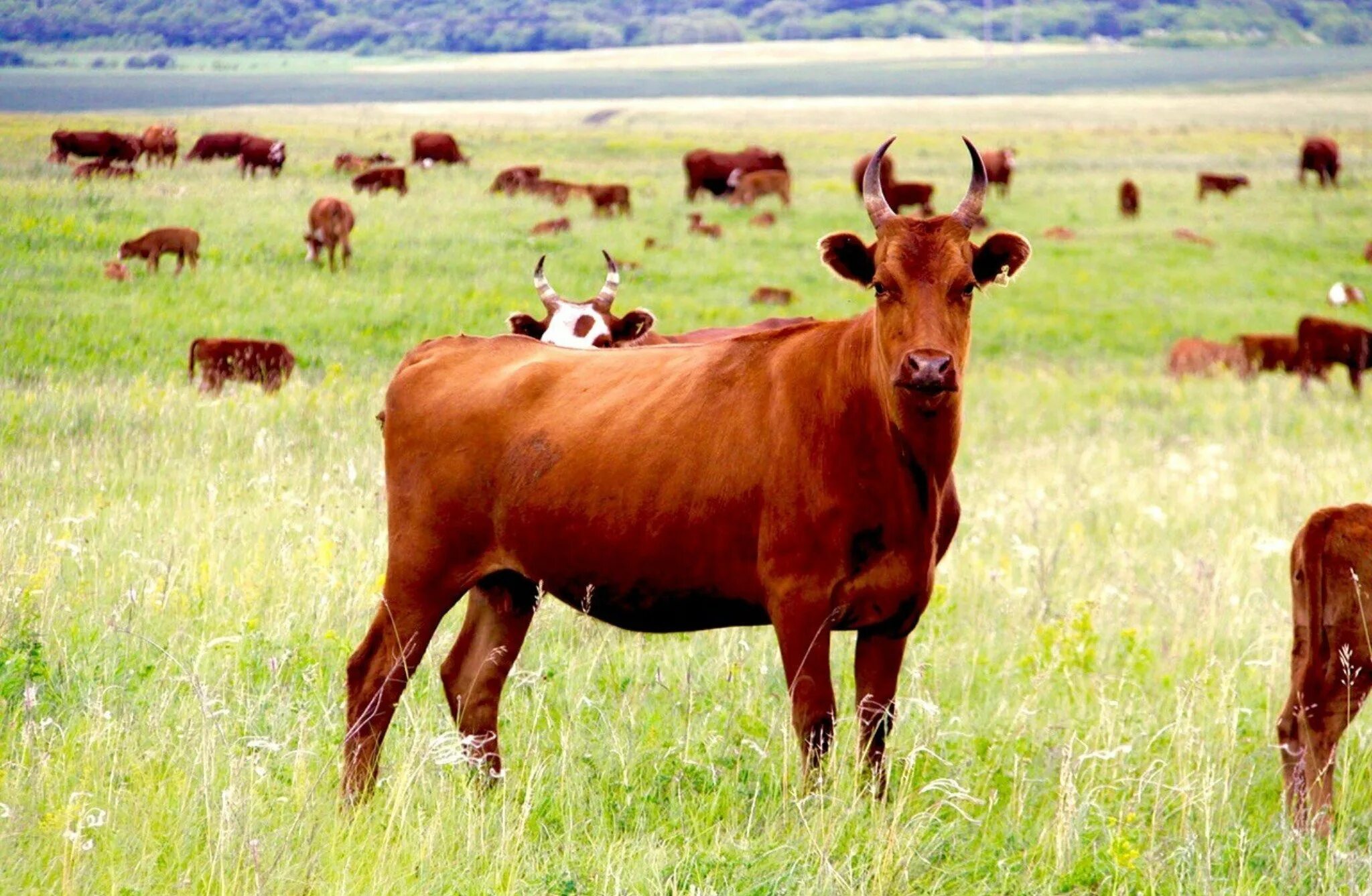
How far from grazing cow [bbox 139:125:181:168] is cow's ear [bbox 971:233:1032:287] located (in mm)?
9519

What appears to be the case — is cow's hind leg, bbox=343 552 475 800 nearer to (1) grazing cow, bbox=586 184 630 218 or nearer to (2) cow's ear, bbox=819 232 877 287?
(2) cow's ear, bbox=819 232 877 287

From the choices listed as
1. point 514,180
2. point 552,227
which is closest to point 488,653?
point 552,227

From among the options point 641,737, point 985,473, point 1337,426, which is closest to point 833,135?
point 1337,426

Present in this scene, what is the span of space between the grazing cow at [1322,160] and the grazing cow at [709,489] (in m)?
46.1

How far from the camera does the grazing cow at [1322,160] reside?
47438mm

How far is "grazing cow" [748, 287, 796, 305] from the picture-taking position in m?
24.8

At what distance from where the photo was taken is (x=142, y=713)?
5.49m

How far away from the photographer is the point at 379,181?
2420cm

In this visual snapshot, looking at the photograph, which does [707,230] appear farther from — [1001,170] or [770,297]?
[1001,170]

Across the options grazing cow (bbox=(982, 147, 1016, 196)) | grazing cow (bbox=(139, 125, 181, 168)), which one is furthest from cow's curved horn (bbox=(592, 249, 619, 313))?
grazing cow (bbox=(982, 147, 1016, 196))

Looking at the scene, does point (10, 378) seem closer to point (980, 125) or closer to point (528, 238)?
point (528, 238)

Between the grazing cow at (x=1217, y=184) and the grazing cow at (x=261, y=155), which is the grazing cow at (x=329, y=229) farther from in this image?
the grazing cow at (x=1217, y=184)

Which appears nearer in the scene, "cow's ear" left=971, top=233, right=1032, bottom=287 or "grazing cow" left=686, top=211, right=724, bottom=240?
"cow's ear" left=971, top=233, right=1032, bottom=287

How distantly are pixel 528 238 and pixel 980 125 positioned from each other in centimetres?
6365
